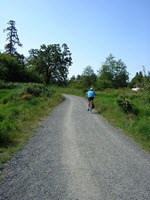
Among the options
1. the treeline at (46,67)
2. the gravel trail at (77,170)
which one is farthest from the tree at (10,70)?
the gravel trail at (77,170)

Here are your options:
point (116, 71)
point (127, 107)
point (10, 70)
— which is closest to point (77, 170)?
point (127, 107)

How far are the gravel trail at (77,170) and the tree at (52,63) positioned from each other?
88829 mm

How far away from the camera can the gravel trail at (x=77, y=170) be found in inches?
297

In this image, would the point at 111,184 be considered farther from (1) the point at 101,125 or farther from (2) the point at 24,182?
(1) the point at 101,125

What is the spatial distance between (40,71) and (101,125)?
8491 centimetres

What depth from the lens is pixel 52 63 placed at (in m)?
104

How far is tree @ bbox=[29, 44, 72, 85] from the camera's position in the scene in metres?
103

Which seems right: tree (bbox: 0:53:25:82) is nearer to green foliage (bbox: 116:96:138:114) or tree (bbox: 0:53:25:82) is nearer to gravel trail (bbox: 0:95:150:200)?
green foliage (bbox: 116:96:138:114)

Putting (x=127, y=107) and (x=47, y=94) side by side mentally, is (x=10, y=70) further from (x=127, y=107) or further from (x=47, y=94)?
(x=127, y=107)

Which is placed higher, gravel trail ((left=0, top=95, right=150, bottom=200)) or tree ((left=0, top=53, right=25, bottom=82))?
tree ((left=0, top=53, right=25, bottom=82))

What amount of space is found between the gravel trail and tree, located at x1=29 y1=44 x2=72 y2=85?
8883 centimetres

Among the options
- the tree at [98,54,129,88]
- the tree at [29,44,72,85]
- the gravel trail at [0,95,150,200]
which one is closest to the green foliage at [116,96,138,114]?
the gravel trail at [0,95,150,200]

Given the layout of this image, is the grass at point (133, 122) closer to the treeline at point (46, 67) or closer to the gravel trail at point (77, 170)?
the gravel trail at point (77, 170)

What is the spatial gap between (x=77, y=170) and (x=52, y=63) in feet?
314
